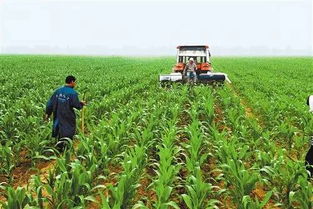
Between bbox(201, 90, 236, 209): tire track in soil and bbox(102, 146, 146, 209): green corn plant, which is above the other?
bbox(102, 146, 146, 209): green corn plant

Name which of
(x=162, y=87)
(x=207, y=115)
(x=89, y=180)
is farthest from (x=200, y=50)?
(x=89, y=180)

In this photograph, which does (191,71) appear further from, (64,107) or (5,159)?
(5,159)

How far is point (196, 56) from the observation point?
851 inches

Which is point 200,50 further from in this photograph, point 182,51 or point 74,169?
point 74,169

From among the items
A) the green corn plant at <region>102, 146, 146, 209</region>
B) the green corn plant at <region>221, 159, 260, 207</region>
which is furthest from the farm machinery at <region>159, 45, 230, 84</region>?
the green corn plant at <region>221, 159, 260, 207</region>

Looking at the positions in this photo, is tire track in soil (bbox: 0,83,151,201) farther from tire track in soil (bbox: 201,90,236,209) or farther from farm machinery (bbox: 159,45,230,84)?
farm machinery (bbox: 159,45,230,84)

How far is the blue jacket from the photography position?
7.99 m

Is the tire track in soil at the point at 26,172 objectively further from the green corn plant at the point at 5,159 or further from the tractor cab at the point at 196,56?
the tractor cab at the point at 196,56

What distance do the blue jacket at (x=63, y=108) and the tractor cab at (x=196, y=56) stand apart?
1374 centimetres

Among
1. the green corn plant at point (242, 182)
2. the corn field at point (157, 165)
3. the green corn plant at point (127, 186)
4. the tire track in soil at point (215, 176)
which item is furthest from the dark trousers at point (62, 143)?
the green corn plant at point (242, 182)

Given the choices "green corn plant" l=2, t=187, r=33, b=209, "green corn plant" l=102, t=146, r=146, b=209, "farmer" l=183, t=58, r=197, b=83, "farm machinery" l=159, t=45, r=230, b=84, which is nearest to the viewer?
"green corn plant" l=2, t=187, r=33, b=209

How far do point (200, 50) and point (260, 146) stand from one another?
13.6 meters

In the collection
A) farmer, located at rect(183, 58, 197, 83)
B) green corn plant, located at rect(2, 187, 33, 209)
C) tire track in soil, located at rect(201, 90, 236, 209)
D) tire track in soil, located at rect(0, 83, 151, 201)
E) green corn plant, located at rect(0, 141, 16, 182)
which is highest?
farmer, located at rect(183, 58, 197, 83)

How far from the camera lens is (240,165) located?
20.9 feet
